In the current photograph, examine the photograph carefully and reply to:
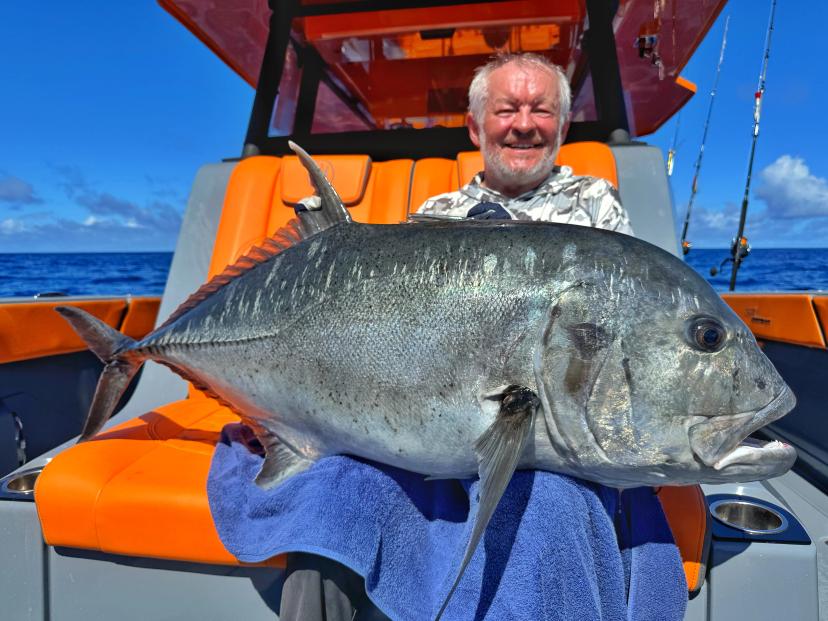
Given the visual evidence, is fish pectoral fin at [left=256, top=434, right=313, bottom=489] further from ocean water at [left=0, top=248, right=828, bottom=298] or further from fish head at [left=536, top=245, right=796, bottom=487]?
ocean water at [left=0, top=248, right=828, bottom=298]

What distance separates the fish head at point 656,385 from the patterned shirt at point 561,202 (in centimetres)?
93

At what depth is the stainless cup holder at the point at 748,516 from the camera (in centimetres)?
150

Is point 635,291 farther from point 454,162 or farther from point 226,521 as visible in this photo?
point 454,162

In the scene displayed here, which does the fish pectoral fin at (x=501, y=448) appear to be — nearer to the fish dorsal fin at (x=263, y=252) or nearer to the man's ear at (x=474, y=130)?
the fish dorsal fin at (x=263, y=252)

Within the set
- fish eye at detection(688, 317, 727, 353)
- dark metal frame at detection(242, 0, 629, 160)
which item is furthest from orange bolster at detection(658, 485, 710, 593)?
dark metal frame at detection(242, 0, 629, 160)

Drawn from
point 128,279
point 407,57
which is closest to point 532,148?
point 407,57

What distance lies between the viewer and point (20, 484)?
173cm

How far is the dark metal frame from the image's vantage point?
3.10m

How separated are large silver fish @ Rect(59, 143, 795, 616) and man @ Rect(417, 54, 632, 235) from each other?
90 centimetres

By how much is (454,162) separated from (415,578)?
2.17 m

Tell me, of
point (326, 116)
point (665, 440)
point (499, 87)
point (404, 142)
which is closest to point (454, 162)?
point (404, 142)

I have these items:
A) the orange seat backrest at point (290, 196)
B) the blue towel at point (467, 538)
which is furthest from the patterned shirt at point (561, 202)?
the blue towel at point (467, 538)

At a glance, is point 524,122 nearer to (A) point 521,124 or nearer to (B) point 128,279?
(A) point 521,124

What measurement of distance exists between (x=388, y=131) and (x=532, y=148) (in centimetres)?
127
